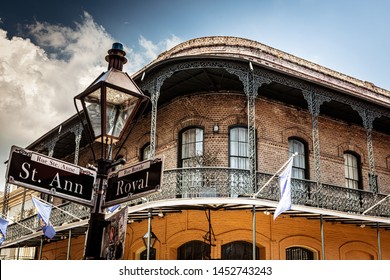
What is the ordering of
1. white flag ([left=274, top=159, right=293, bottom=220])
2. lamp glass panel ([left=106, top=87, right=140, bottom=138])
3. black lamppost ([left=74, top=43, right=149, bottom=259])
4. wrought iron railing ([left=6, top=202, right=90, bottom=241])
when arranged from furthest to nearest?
wrought iron railing ([left=6, top=202, right=90, bottom=241]) → white flag ([left=274, top=159, right=293, bottom=220]) → lamp glass panel ([left=106, top=87, right=140, bottom=138]) → black lamppost ([left=74, top=43, right=149, bottom=259])

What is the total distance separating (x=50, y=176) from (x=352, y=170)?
14624mm

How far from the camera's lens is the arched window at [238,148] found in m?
14.4

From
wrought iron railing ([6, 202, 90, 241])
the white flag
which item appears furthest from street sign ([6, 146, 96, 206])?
wrought iron railing ([6, 202, 90, 241])

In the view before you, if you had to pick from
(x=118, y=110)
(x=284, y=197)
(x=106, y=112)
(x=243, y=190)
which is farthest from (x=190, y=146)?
(x=106, y=112)

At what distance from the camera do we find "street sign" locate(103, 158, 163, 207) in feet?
13.1

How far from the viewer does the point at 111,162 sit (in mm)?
4230

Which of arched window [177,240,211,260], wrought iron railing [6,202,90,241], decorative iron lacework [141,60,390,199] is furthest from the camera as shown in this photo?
wrought iron railing [6,202,90,241]

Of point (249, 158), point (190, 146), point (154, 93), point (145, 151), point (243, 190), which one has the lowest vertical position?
point (243, 190)

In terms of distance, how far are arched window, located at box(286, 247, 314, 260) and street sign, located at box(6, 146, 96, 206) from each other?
442 inches

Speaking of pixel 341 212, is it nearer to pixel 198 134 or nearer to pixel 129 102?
pixel 198 134

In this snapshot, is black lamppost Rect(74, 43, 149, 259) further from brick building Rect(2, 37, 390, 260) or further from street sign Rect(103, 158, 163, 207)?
brick building Rect(2, 37, 390, 260)

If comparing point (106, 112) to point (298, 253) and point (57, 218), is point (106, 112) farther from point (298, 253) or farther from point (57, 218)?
point (57, 218)

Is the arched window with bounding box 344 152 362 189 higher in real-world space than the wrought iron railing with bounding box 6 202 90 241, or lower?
higher

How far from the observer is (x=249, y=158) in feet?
40.9
